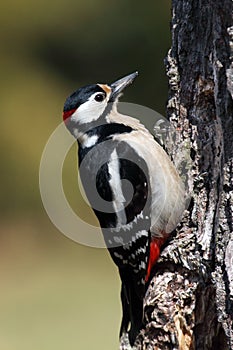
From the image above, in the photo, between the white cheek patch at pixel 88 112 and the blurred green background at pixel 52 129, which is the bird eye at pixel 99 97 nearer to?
the white cheek patch at pixel 88 112

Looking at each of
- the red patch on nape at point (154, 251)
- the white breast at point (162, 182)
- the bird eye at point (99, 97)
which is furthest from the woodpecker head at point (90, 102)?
the red patch on nape at point (154, 251)

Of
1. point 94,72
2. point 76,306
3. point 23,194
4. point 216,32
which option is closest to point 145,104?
point 94,72

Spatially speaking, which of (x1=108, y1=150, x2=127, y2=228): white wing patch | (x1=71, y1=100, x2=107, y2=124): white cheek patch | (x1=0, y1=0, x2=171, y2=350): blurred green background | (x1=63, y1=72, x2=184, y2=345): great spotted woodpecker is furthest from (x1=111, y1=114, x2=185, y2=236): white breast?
(x1=0, y1=0, x2=171, y2=350): blurred green background

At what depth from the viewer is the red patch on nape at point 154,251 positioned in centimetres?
335

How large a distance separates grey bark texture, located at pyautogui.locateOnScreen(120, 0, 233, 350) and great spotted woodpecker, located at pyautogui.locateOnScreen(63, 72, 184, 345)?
61 millimetres

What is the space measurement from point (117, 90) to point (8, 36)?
571cm

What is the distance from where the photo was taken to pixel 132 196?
343 centimetres

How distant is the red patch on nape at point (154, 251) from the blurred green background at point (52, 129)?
2844 millimetres

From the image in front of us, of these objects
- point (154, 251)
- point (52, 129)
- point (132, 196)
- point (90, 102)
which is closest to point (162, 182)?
point (132, 196)

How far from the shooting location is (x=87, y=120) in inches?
142

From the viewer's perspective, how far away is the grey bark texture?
2.92 m

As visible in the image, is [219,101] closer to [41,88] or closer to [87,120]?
[87,120]

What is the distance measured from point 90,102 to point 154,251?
0.69 metres

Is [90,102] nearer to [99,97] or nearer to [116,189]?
[99,97]
